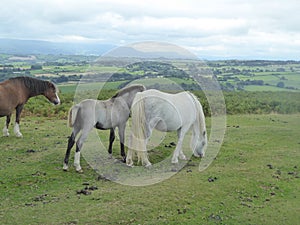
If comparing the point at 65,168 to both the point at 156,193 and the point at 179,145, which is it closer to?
the point at 156,193

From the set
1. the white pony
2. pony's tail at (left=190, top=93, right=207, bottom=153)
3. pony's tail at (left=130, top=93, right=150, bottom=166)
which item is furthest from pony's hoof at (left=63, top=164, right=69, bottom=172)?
pony's tail at (left=190, top=93, right=207, bottom=153)

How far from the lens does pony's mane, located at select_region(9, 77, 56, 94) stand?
429 inches

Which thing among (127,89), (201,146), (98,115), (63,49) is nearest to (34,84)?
(127,89)

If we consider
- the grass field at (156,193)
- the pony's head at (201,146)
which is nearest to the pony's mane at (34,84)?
the grass field at (156,193)

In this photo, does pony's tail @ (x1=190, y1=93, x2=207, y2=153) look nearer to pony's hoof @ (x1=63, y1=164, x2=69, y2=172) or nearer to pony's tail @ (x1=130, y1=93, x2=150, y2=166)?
pony's tail @ (x1=130, y1=93, x2=150, y2=166)

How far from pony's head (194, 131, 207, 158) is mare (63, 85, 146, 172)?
85.3 inches

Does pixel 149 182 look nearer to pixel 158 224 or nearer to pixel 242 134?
pixel 158 224

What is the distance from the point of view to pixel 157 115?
332 inches

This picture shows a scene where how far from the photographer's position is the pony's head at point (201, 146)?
31.0ft

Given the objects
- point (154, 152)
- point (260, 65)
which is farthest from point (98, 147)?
point (260, 65)

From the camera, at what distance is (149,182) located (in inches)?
294

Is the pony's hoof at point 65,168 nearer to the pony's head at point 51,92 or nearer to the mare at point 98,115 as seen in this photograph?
the mare at point 98,115

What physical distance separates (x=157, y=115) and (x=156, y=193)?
7.43 ft

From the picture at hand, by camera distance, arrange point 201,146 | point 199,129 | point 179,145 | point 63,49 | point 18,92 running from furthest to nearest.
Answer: point 63,49 → point 18,92 → point 201,146 → point 199,129 → point 179,145
